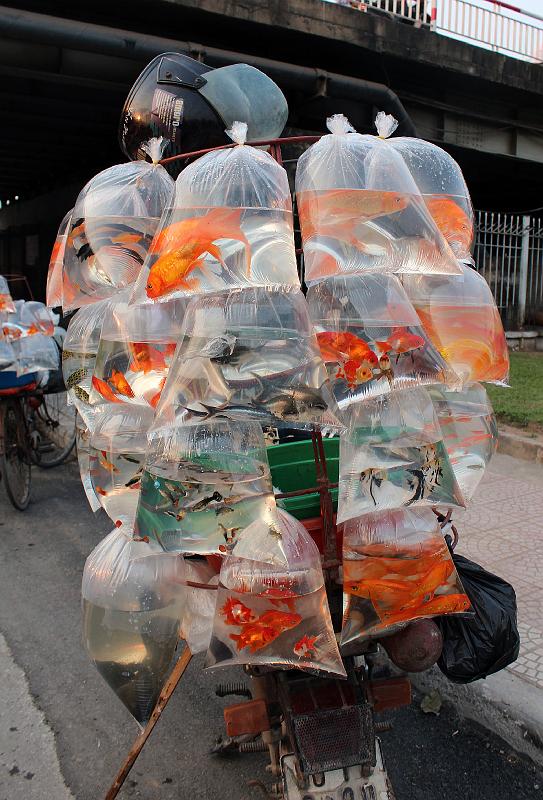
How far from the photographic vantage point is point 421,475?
5.57 feet

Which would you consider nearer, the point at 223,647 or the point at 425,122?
Result: the point at 223,647

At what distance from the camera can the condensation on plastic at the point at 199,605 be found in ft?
6.37

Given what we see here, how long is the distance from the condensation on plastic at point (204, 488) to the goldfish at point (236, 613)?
0.13m

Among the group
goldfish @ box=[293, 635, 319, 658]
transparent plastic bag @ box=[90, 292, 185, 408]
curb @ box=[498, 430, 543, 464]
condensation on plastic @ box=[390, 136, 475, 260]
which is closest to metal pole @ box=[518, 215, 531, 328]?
curb @ box=[498, 430, 543, 464]

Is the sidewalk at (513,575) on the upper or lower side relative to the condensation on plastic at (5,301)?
lower

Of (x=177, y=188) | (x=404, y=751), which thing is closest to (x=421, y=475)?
(x=177, y=188)

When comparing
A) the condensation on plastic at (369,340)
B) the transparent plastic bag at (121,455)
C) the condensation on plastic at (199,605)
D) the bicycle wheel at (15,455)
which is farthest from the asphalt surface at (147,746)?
the bicycle wheel at (15,455)

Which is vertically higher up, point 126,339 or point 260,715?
point 126,339

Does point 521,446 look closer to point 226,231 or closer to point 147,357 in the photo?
point 147,357

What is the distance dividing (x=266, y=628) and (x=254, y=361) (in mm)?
641

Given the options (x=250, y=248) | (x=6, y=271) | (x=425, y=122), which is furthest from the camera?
(x=6, y=271)

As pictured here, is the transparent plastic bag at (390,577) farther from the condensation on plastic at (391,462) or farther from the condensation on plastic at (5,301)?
the condensation on plastic at (5,301)

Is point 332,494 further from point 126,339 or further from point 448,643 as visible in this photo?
point 126,339

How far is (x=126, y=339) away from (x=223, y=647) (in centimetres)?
85
